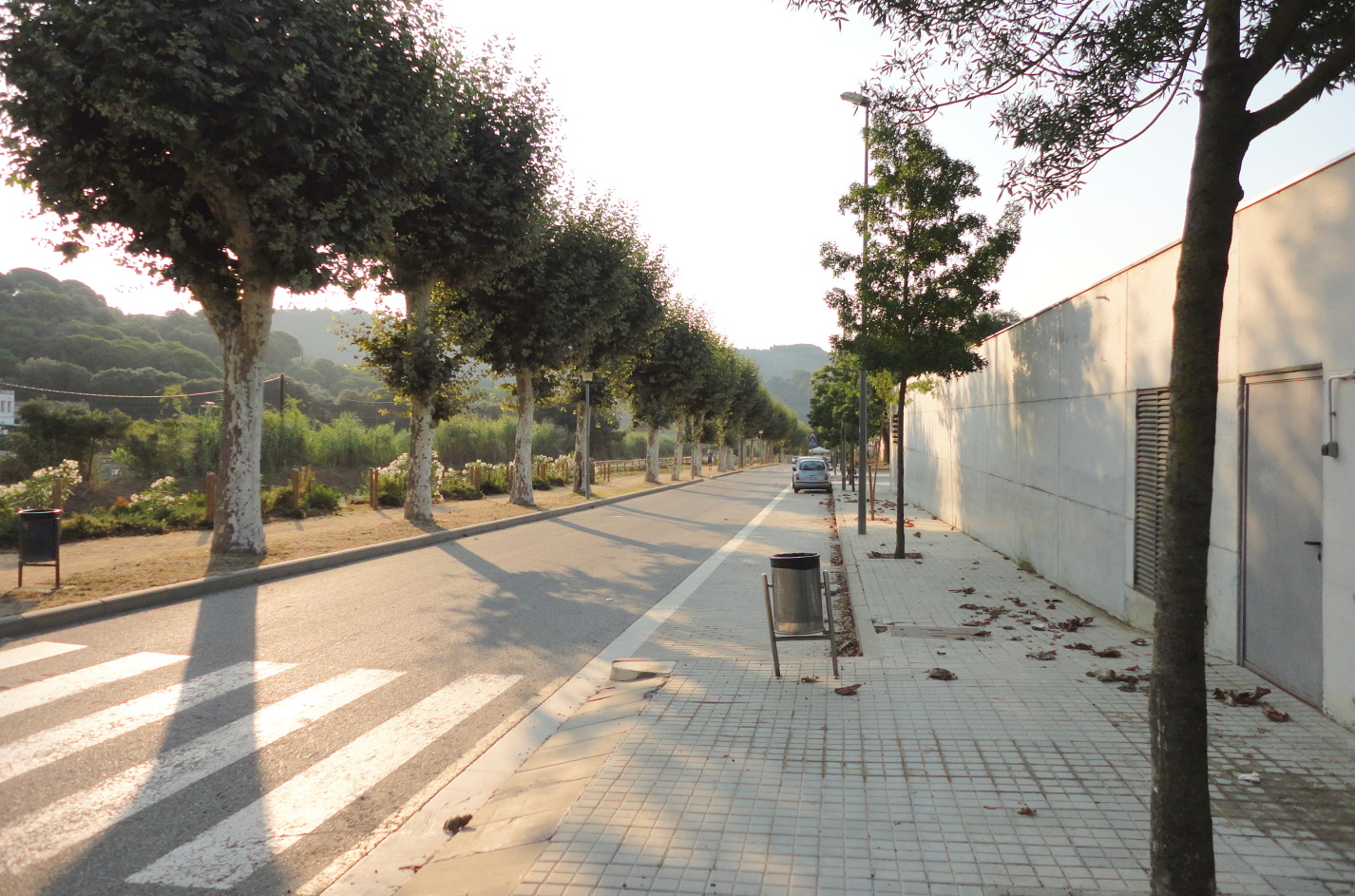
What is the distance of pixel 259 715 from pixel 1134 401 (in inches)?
315

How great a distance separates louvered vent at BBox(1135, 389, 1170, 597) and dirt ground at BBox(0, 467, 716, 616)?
1074cm

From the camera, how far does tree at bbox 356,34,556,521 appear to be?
16859 millimetres

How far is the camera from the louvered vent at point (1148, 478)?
303 inches

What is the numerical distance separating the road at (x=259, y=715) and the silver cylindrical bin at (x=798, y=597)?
74.2 inches

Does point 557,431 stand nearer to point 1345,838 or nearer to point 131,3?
point 131,3

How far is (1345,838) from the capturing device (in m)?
3.51

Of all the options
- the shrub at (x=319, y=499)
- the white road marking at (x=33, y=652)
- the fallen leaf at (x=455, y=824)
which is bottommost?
the fallen leaf at (x=455, y=824)

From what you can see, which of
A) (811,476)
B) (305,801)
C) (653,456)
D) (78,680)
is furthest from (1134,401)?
(653,456)

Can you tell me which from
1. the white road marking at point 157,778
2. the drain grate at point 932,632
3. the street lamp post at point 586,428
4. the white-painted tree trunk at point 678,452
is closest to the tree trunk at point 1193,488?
the white road marking at point 157,778

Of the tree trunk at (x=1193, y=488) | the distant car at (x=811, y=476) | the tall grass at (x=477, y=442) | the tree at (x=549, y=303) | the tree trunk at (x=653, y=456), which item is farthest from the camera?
the tall grass at (x=477, y=442)

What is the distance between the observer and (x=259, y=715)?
5.64 meters

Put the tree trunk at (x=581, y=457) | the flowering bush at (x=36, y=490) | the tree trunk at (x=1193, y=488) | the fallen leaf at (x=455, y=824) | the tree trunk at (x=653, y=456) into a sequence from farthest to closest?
the tree trunk at (x=653, y=456) → the tree trunk at (x=581, y=457) → the flowering bush at (x=36, y=490) → the fallen leaf at (x=455, y=824) → the tree trunk at (x=1193, y=488)

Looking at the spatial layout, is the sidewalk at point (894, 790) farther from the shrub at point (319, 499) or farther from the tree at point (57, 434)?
the tree at point (57, 434)

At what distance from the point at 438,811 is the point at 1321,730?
193 inches
